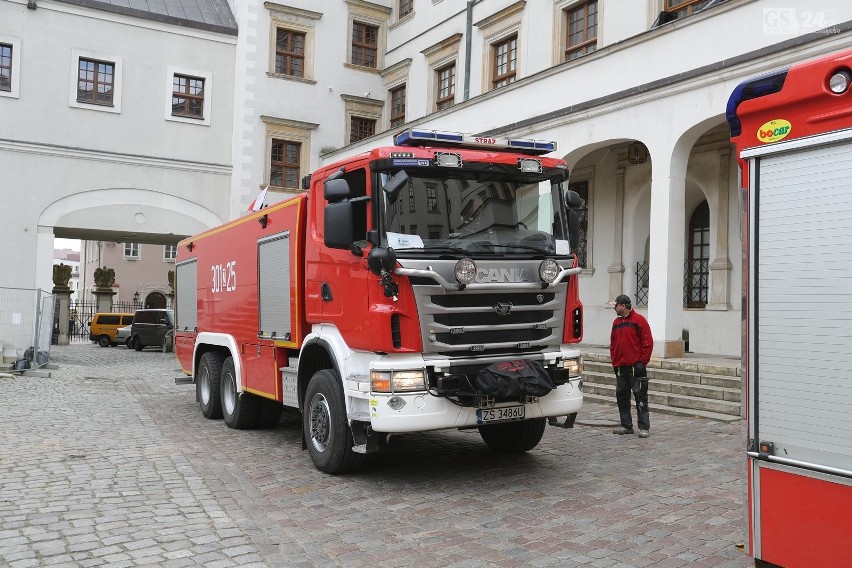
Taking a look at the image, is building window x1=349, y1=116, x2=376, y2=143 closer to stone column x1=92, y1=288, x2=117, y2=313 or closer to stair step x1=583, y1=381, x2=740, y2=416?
stair step x1=583, y1=381, x2=740, y2=416

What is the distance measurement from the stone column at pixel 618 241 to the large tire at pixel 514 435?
1034 centimetres

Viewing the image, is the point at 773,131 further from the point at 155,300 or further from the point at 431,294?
the point at 155,300

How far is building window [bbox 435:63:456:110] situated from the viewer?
24.3 meters

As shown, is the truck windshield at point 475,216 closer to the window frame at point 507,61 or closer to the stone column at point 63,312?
the window frame at point 507,61

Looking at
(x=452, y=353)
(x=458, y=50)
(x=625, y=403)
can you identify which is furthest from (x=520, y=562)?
(x=458, y=50)

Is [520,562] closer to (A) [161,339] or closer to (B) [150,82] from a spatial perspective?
(B) [150,82]

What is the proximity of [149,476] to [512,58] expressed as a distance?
1721 centimetres

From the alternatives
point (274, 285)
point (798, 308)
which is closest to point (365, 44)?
point (274, 285)

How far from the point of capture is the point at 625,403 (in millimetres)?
9586

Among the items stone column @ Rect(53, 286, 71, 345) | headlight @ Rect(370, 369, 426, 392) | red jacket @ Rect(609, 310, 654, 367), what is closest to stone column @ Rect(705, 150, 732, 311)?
red jacket @ Rect(609, 310, 654, 367)

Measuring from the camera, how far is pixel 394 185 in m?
6.68

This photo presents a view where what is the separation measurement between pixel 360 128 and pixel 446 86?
4.44 meters

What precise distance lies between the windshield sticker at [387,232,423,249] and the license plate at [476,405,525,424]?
1539 mm

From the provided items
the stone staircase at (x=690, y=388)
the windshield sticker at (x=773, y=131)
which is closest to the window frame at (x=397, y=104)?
the stone staircase at (x=690, y=388)
